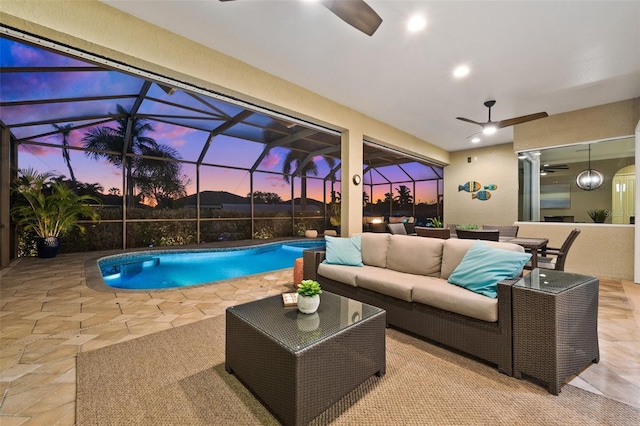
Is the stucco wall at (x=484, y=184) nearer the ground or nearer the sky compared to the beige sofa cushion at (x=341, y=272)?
nearer the sky

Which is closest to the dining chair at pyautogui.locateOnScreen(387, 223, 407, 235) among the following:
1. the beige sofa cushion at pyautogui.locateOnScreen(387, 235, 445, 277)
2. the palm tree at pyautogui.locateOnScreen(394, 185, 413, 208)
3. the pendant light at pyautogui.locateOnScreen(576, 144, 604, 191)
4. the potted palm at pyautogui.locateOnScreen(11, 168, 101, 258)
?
the beige sofa cushion at pyautogui.locateOnScreen(387, 235, 445, 277)

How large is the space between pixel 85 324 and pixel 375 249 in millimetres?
3193

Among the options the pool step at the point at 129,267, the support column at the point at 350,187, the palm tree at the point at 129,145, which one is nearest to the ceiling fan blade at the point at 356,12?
the support column at the point at 350,187

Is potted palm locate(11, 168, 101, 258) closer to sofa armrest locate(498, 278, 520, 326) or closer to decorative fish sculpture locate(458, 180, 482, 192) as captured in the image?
sofa armrest locate(498, 278, 520, 326)

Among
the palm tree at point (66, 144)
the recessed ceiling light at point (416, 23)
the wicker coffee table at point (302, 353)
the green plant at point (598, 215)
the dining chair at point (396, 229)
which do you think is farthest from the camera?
the palm tree at point (66, 144)

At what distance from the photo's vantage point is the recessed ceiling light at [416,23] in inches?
105

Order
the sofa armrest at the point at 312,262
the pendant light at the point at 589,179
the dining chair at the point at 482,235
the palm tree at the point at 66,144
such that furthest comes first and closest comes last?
the palm tree at the point at 66,144, the pendant light at the point at 589,179, the dining chair at the point at 482,235, the sofa armrest at the point at 312,262

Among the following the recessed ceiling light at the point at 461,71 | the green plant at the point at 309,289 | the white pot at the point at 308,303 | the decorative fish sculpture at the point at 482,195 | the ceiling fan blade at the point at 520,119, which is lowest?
the white pot at the point at 308,303

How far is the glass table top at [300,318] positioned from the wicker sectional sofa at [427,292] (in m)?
0.67

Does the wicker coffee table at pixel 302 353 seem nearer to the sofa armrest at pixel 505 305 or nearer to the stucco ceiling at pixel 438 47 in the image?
the sofa armrest at pixel 505 305

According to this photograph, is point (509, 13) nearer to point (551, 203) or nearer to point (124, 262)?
point (551, 203)

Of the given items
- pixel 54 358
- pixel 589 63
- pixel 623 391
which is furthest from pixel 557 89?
pixel 54 358

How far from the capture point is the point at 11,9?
214 cm

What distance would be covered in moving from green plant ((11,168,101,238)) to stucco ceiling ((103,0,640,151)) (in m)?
5.14
